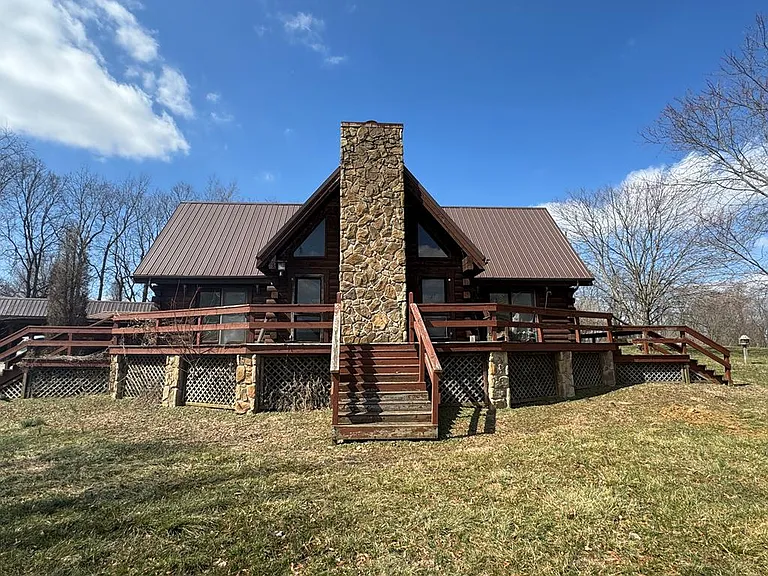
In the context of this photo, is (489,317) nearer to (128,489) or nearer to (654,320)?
(128,489)

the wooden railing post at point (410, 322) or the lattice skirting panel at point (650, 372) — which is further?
the lattice skirting panel at point (650, 372)

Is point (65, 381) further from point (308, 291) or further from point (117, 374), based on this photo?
point (308, 291)

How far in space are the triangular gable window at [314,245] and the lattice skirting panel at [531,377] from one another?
6.95 m

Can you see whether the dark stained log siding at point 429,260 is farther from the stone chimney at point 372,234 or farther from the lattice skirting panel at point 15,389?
the lattice skirting panel at point 15,389

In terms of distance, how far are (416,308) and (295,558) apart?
7281mm

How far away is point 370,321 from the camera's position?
474 inches

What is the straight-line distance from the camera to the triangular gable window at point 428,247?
47.4ft

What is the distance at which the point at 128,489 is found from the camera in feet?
18.4

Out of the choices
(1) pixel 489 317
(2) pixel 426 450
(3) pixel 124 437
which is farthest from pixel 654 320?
(3) pixel 124 437

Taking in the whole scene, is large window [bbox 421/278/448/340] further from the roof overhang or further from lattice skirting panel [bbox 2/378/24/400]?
lattice skirting panel [bbox 2/378/24/400]

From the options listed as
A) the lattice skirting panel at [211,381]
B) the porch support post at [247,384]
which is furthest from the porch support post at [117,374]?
the porch support post at [247,384]

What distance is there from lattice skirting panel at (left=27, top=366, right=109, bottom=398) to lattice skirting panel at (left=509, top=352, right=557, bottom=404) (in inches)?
462

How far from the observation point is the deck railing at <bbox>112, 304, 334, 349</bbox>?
10.8 meters

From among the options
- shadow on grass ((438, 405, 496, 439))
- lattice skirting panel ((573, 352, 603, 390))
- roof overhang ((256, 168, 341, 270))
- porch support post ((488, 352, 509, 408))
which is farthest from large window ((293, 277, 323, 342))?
lattice skirting panel ((573, 352, 603, 390))
